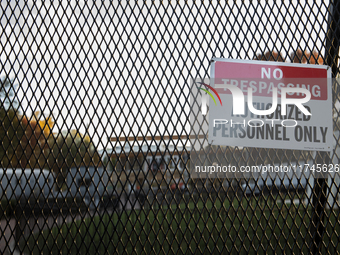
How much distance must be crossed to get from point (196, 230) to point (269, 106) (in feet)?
3.08

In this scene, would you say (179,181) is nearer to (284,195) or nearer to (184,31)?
(284,195)

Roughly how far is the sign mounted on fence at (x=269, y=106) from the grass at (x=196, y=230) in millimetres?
408

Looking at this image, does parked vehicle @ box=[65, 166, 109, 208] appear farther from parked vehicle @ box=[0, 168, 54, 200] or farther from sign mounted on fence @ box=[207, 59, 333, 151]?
sign mounted on fence @ box=[207, 59, 333, 151]

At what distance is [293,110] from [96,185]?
4.49 feet

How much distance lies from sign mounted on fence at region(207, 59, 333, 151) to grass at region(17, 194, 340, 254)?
1.34ft

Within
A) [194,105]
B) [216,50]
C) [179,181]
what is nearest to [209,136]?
[194,105]

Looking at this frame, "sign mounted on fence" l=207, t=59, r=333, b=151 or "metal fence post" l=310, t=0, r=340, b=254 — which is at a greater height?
"sign mounted on fence" l=207, t=59, r=333, b=151

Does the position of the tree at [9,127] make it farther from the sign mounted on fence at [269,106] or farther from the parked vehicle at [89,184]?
the sign mounted on fence at [269,106]

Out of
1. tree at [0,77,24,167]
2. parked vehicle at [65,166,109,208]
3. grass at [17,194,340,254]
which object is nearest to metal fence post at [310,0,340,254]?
grass at [17,194,340,254]

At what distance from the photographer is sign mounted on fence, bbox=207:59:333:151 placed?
157 cm

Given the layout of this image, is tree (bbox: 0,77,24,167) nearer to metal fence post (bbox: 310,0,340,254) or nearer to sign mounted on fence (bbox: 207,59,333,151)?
sign mounted on fence (bbox: 207,59,333,151)

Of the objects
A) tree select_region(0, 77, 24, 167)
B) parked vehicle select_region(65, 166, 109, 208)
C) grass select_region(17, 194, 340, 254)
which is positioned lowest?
grass select_region(17, 194, 340, 254)

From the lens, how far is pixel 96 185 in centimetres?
157

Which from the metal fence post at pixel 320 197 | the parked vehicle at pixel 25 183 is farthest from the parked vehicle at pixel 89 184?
the metal fence post at pixel 320 197
